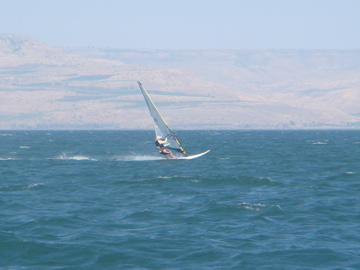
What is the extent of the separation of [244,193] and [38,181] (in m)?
15.0

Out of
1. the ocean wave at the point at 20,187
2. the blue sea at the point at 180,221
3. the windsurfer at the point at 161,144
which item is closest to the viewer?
the blue sea at the point at 180,221

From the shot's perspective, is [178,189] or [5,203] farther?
[178,189]

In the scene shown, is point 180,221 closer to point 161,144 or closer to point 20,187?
point 20,187

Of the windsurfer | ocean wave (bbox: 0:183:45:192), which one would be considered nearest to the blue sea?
ocean wave (bbox: 0:183:45:192)

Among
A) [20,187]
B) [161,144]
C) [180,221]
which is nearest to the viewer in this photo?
[180,221]

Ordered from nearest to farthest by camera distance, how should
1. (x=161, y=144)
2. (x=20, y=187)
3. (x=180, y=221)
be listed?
1. (x=180, y=221)
2. (x=20, y=187)
3. (x=161, y=144)

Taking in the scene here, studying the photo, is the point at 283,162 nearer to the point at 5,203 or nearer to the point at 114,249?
the point at 5,203

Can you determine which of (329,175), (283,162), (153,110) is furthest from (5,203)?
(283,162)

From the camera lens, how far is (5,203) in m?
33.3

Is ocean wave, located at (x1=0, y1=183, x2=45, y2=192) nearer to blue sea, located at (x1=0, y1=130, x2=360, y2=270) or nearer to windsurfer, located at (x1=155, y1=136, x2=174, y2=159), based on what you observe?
blue sea, located at (x1=0, y1=130, x2=360, y2=270)

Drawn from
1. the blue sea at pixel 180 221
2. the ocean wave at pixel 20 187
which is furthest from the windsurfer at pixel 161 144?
the ocean wave at pixel 20 187

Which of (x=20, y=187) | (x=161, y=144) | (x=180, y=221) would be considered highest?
(x=161, y=144)

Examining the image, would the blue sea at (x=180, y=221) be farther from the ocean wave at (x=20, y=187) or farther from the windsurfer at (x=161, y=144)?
the windsurfer at (x=161, y=144)

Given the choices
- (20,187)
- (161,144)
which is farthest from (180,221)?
(161,144)
